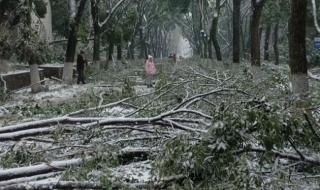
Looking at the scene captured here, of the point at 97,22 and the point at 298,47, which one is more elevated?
the point at 97,22

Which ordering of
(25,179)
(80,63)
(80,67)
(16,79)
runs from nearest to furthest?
(25,179), (16,79), (80,63), (80,67)

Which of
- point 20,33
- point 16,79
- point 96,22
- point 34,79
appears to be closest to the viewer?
point 20,33

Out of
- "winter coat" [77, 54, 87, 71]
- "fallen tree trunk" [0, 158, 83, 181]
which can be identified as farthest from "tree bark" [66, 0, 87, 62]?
"fallen tree trunk" [0, 158, 83, 181]

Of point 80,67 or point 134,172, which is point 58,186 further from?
point 80,67

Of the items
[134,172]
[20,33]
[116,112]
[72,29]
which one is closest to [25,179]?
[134,172]

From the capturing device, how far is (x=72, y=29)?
72.1ft

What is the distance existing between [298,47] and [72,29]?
13.9 metres

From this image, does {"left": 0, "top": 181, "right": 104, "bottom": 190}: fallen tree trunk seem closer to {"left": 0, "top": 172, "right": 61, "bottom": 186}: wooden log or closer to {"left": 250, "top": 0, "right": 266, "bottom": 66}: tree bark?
{"left": 0, "top": 172, "right": 61, "bottom": 186}: wooden log

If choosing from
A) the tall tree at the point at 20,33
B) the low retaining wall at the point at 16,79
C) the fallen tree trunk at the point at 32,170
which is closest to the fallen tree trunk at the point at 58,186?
the fallen tree trunk at the point at 32,170

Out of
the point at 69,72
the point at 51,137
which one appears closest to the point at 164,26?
the point at 69,72

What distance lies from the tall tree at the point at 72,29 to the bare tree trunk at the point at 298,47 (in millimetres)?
13402

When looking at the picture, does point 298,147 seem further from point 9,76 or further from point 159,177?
point 9,76

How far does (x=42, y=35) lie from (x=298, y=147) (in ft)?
48.8

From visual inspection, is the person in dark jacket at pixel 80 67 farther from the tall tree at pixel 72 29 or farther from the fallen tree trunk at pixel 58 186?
the fallen tree trunk at pixel 58 186
